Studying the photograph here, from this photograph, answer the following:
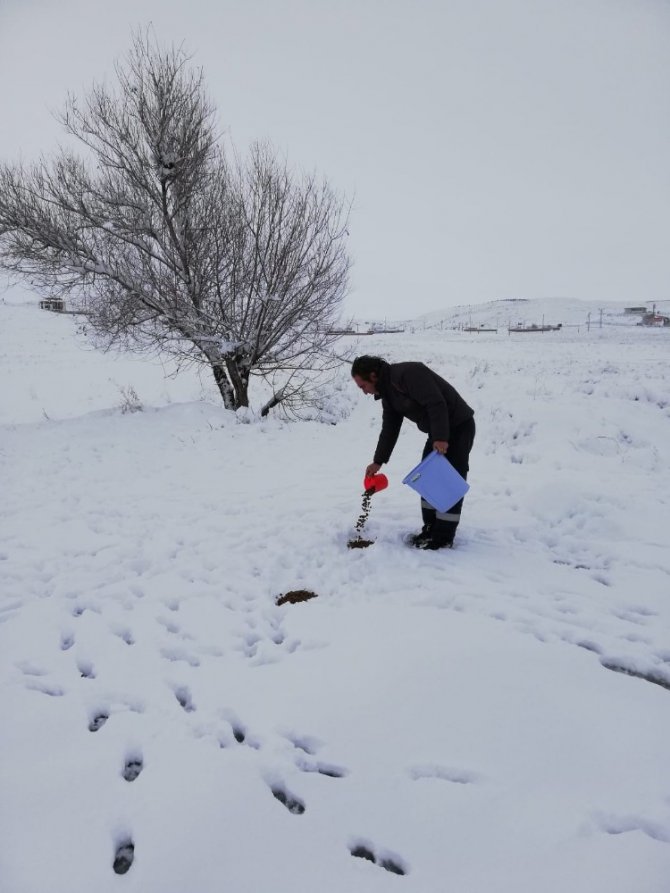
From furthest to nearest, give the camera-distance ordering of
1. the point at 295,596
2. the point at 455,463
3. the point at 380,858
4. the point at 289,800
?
the point at 455,463
the point at 295,596
the point at 289,800
the point at 380,858

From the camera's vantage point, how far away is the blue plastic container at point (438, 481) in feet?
11.9

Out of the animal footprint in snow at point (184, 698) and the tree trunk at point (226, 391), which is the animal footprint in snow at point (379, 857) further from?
the tree trunk at point (226, 391)

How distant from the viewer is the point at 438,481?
144 inches

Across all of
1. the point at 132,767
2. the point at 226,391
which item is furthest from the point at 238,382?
the point at 132,767

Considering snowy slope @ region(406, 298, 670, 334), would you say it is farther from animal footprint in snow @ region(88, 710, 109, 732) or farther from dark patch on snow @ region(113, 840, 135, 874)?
dark patch on snow @ region(113, 840, 135, 874)

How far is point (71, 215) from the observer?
8.35m

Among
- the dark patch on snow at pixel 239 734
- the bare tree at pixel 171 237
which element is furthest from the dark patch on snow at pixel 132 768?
the bare tree at pixel 171 237

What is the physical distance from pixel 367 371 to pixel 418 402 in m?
0.49

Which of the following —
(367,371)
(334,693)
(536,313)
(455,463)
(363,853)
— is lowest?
(363,853)

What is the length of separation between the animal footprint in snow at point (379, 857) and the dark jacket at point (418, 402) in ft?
8.36

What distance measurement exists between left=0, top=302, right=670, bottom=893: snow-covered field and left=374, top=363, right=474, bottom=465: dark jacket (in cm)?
108

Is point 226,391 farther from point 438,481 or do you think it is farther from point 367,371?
point 438,481

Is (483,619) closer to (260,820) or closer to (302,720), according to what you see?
(302,720)

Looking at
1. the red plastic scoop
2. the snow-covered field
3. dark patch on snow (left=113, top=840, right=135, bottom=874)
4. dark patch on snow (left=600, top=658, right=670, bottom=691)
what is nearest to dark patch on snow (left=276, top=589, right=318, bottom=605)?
the snow-covered field
